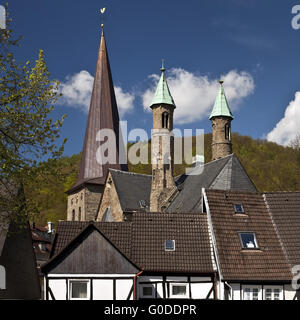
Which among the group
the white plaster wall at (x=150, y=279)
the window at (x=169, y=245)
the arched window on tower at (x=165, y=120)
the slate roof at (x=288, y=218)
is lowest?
the white plaster wall at (x=150, y=279)

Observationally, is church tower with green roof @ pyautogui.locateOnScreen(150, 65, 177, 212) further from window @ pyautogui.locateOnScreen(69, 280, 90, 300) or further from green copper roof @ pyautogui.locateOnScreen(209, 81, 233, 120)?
window @ pyautogui.locateOnScreen(69, 280, 90, 300)

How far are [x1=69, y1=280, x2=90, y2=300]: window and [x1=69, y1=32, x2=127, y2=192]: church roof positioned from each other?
3015 cm

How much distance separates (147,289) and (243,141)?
189 ft

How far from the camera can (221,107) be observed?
131 ft

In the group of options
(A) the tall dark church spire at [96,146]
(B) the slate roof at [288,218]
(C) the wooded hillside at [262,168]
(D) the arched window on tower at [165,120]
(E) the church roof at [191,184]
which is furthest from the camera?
(C) the wooded hillside at [262,168]

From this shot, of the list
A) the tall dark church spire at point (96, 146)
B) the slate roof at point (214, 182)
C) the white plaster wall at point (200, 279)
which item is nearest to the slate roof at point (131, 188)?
the slate roof at point (214, 182)

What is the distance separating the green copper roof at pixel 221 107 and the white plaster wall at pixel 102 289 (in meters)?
25.2

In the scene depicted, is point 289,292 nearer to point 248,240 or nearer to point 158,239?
point 248,240

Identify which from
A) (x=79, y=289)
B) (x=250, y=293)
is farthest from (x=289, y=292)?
(x=79, y=289)

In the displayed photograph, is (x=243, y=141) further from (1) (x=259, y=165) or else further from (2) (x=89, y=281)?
(2) (x=89, y=281)

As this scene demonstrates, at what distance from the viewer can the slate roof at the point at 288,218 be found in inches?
684

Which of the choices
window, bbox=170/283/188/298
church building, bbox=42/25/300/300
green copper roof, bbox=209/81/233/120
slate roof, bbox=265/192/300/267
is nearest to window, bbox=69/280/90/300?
church building, bbox=42/25/300/300

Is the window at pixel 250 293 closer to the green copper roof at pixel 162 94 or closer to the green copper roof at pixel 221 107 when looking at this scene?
the green copper roof at pixel 162 94
